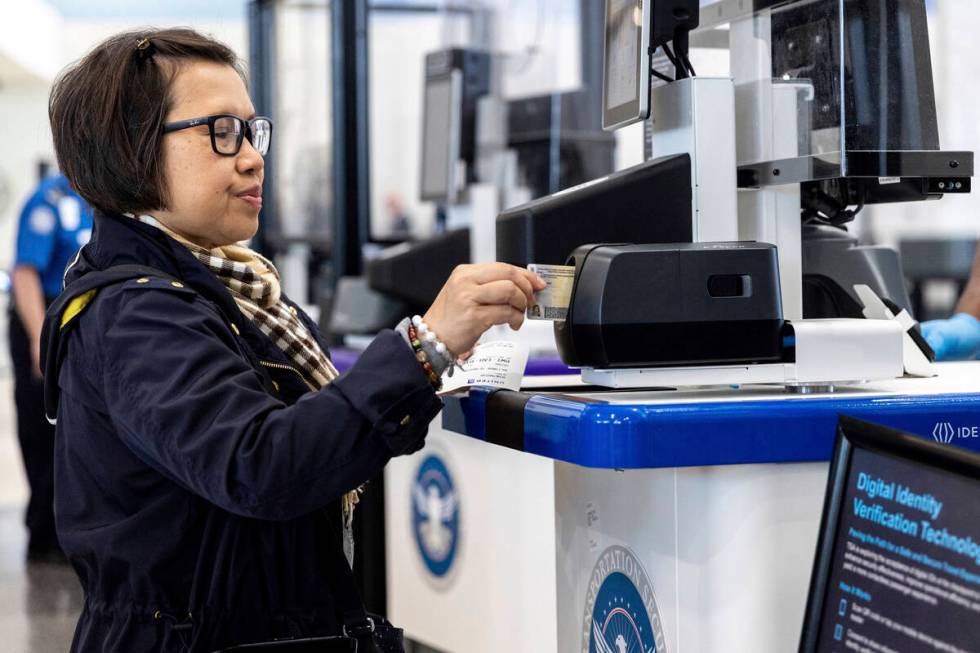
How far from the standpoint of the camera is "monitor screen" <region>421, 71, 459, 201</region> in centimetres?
418

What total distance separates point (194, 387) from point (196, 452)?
0.07 metres

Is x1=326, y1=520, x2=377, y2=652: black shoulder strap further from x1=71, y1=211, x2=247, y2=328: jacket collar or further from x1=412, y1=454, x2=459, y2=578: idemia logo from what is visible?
x1=412, y1=454, x2=459, y2=578: idemia logo

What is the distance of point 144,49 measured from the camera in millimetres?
1588

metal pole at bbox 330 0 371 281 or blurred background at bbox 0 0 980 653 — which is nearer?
blurred background at bbox 0 0 980 653

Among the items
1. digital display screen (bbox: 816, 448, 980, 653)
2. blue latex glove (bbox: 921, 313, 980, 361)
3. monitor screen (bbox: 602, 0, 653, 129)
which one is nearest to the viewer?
digital display screen (bbox: 816, 448, 980, 653)

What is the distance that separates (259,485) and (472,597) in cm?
175

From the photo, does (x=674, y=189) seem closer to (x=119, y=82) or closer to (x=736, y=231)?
(x=736, y=231)

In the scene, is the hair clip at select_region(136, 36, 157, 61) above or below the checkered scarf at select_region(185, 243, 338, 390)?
above

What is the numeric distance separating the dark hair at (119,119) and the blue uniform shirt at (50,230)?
3.39 m

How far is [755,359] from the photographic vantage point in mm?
1595

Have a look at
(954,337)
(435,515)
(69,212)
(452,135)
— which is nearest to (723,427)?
(954,337)

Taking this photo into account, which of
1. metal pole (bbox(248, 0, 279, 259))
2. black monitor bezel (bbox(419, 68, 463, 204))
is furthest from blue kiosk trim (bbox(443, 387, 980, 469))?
metal pole (bbox(248, 0, 279, 259))

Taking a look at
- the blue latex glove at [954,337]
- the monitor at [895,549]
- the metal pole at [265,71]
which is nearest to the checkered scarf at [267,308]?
the monitor at [895,549]

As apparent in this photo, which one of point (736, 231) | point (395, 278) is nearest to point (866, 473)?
point (736, 231)
